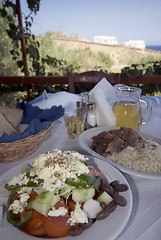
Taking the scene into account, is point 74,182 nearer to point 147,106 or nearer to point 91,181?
point 91,181

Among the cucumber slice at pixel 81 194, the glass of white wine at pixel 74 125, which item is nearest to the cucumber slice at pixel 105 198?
the cucumber slice at pixel 81 194

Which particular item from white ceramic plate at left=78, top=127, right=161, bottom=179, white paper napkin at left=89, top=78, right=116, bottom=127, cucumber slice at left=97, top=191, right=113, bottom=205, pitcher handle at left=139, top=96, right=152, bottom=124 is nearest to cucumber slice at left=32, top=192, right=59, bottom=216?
cucumber slice at left=97, top=191, right=113, bottom=205

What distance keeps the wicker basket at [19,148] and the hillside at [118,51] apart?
4902 millimetres

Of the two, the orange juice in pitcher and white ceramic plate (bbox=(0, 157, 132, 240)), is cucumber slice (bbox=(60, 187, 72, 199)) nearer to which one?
white ceramic plate (bbox=(0, 157, 132, 240))

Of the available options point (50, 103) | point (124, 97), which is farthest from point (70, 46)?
point (124, 97)

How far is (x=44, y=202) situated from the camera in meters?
0.53

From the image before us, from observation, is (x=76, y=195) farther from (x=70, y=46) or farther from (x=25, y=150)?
(x=70, y=46)

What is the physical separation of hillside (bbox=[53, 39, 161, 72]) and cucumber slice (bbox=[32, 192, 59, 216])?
5216 mm

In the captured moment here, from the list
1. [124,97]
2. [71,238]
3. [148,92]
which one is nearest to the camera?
[71,238]

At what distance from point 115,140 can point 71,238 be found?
1.46 feet

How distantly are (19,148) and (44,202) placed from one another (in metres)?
0.35

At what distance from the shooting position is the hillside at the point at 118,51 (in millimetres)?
5883

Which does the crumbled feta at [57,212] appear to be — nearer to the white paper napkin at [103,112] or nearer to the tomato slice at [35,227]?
the tomato slice at [35,227]

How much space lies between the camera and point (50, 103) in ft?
5.00
